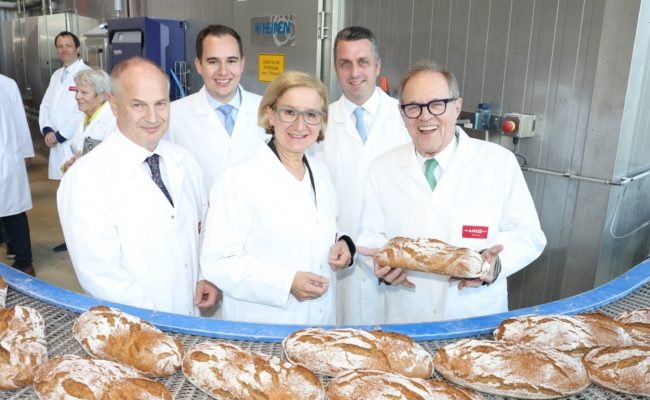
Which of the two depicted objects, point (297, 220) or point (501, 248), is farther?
point (297, 220)

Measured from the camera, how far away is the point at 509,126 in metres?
2.50

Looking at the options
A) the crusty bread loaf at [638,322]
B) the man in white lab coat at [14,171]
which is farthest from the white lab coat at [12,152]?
the crusty bread loaf at [638,322]

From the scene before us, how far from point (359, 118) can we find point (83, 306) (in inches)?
57.9

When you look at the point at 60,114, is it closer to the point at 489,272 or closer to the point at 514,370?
the point at 489,272

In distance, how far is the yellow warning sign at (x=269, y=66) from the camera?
12.1ft

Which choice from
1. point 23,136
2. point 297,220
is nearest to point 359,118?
point 297,220

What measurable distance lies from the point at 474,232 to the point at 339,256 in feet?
1.51

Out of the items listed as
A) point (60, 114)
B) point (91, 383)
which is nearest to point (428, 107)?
point (91, 383)

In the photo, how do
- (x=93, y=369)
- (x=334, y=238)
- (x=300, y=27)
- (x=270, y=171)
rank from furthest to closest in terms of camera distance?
(x=300, y=27), (x=334, y=238), (x=270, y=171), (x=93, y=369)

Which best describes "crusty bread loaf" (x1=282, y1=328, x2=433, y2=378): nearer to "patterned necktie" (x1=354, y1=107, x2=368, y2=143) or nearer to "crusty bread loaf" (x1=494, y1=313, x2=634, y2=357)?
"crusty bread loaf" (x1=494, y1=313, x2=634, y2=357)

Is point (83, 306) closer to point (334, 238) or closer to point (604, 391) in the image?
point (334, 238)

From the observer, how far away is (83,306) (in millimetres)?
1197

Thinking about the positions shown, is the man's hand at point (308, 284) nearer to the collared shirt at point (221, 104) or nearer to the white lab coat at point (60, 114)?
the collared shirt at point (221, 104)

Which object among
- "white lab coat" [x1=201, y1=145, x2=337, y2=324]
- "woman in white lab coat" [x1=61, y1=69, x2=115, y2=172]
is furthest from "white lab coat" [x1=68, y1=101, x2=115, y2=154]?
"white lab coat" [x1=201, y1=145, x2=337, y2=324]
